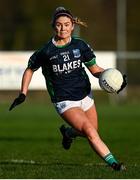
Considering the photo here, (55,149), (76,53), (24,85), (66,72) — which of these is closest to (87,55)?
(76,53)

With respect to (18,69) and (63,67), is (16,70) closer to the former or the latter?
(18,69)

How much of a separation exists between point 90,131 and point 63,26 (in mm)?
1354

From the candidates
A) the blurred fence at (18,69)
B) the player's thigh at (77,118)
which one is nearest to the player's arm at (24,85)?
the player's thigh at (77,118)

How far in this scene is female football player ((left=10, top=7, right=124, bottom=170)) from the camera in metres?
9.99

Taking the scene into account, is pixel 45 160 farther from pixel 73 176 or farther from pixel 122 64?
pixel 122 64

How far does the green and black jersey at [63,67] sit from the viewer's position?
33.2 ft

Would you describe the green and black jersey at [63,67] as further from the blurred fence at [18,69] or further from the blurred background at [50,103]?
the blurred fence at [18,69]

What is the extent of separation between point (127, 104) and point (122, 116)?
843cm

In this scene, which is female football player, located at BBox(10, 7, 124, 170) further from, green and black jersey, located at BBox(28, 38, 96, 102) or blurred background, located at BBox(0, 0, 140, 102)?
blurred background, located at BBox(0, 0, 140, 102)

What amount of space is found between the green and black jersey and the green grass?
38.4 inches

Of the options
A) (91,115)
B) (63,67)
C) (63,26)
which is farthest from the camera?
(91,115)

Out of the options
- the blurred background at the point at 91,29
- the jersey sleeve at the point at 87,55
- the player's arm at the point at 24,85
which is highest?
the jersey sleeve at the point at 87,55

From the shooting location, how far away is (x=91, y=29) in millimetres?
42594

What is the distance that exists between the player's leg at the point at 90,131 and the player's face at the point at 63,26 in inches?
36.9
